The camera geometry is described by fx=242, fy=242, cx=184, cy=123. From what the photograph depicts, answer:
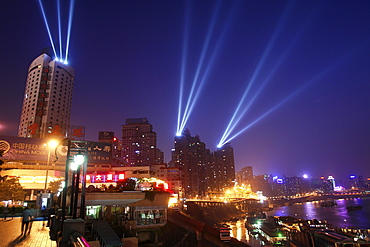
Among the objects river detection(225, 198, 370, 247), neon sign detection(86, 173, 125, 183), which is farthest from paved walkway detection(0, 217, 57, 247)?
river detection(225, 198, 370, 247)

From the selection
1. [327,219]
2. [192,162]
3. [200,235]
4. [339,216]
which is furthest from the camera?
[192,162]

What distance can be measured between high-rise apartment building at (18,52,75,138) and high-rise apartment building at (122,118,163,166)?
88.8 m

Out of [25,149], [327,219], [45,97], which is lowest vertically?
[327,219]

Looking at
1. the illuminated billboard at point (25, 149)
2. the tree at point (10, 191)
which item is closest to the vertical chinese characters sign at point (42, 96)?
the illuminated billboard at point (25, 149)

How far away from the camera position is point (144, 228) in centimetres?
2789

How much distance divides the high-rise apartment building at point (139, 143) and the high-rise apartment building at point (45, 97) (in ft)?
291

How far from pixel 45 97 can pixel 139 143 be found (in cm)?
9985

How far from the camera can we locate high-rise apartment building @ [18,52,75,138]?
85.7 m

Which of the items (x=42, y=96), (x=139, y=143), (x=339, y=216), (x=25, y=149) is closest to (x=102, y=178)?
(x=25, y=149)

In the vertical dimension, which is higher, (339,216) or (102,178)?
(102,178)

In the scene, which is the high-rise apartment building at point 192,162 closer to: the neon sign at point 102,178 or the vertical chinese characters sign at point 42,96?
the vertical chinese characters sign at point 42,96

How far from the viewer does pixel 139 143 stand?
602ft

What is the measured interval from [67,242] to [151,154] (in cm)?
17693

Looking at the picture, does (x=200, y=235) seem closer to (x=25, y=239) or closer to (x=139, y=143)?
(x=25, y=239)
